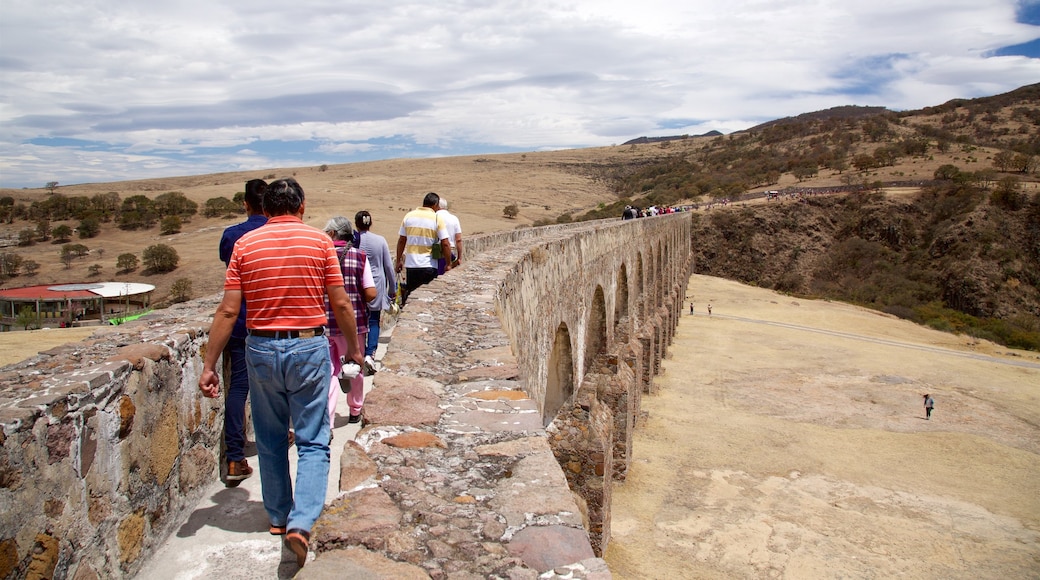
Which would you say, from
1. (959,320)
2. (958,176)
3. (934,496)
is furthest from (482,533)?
(958,176)

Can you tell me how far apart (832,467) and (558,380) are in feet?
23.5

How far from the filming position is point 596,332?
36.9 ft

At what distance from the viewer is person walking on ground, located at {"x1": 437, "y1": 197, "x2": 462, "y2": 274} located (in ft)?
19.4

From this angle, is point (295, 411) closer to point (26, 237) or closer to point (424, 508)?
point (424, 508)

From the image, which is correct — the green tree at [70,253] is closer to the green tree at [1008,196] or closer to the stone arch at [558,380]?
the stone arch at [558,380]

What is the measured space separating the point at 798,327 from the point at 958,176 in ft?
68.2

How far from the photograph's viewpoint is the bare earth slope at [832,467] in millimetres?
9164

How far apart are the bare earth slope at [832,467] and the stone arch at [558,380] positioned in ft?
6.86

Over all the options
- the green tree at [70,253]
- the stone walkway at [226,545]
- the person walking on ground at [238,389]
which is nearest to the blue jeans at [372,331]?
the person walking on ground at [238,389]

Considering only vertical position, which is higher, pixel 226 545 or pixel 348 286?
pixel 348 286

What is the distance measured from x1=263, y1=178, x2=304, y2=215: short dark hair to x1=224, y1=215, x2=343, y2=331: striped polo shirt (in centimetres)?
10

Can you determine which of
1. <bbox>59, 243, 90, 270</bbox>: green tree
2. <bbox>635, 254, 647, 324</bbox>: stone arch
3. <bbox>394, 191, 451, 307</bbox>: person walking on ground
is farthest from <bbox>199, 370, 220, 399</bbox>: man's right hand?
<bbox>59, 243, 90, 270</bbox>: green tree

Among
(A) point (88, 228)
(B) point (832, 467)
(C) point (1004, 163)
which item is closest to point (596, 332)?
(B) point (832, 467)

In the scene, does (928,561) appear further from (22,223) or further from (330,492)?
(22,223)
